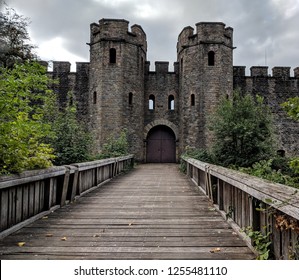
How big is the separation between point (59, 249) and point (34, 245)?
359 mm

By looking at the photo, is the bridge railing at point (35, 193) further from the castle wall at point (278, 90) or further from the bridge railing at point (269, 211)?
the castle wall at point (278, 90)

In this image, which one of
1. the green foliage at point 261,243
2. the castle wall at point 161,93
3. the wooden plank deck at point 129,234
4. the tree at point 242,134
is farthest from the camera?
the castle wall at point 161,93

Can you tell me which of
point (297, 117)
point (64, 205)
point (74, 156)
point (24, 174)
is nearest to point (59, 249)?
point (24, 174)

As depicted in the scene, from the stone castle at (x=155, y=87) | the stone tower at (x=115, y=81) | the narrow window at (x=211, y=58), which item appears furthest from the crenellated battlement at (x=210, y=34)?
the stone tower at (x=115, y=81)

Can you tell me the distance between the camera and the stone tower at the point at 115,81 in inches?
722

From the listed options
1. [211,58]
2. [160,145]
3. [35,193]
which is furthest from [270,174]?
[160,145]

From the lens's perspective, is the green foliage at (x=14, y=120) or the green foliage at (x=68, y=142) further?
the green foliage at (x=68, y=142)

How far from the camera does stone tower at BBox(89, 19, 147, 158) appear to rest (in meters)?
18.3

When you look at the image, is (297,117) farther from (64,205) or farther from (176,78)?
(176,78)

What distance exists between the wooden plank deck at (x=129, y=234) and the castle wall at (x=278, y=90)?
18.6 meters

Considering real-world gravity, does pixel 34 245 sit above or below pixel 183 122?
below

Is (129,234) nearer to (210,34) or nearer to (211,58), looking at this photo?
(211,58)

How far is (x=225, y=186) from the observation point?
14.9 ft

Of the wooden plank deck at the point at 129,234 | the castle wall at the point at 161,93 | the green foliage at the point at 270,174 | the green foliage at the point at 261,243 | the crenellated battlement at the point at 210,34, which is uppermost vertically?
the crenellated battlement at the point at 210,34
